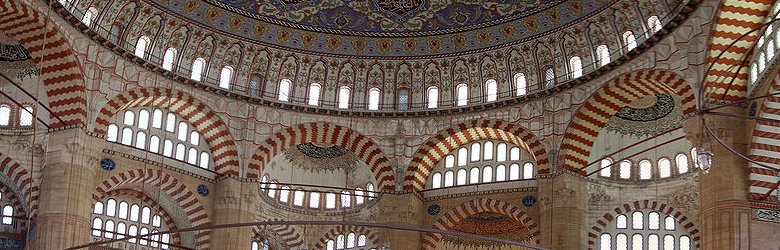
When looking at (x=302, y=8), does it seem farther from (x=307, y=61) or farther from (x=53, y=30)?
(x=53, y=30)

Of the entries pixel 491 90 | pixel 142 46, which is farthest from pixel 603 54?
pixel 142 46

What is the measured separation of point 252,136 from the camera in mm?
31906

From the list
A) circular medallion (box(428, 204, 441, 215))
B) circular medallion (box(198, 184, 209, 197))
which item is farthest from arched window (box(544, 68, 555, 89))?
circular medallion (box(198, 184, 209, 197))

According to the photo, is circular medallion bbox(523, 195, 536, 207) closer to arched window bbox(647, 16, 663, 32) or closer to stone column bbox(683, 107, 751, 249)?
arched window bbox(647, 16, 663, 32)

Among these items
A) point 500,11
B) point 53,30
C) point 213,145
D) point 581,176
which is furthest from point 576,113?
point 53,30

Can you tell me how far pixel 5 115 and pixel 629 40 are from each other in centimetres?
1625

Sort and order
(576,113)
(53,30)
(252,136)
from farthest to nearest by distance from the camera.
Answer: (252,136), (576,113), (53,30)

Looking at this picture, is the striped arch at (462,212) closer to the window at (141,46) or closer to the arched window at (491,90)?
the arched window at (491,90)

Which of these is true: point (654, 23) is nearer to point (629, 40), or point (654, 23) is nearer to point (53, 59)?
point (629, 40)

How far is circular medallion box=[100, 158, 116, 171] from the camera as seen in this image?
29.6 m

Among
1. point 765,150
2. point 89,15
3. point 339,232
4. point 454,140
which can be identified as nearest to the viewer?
point 765,150

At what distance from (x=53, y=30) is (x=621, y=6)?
13591 mm

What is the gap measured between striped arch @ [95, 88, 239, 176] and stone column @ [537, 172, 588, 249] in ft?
27.4

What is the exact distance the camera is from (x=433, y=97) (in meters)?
32.9
